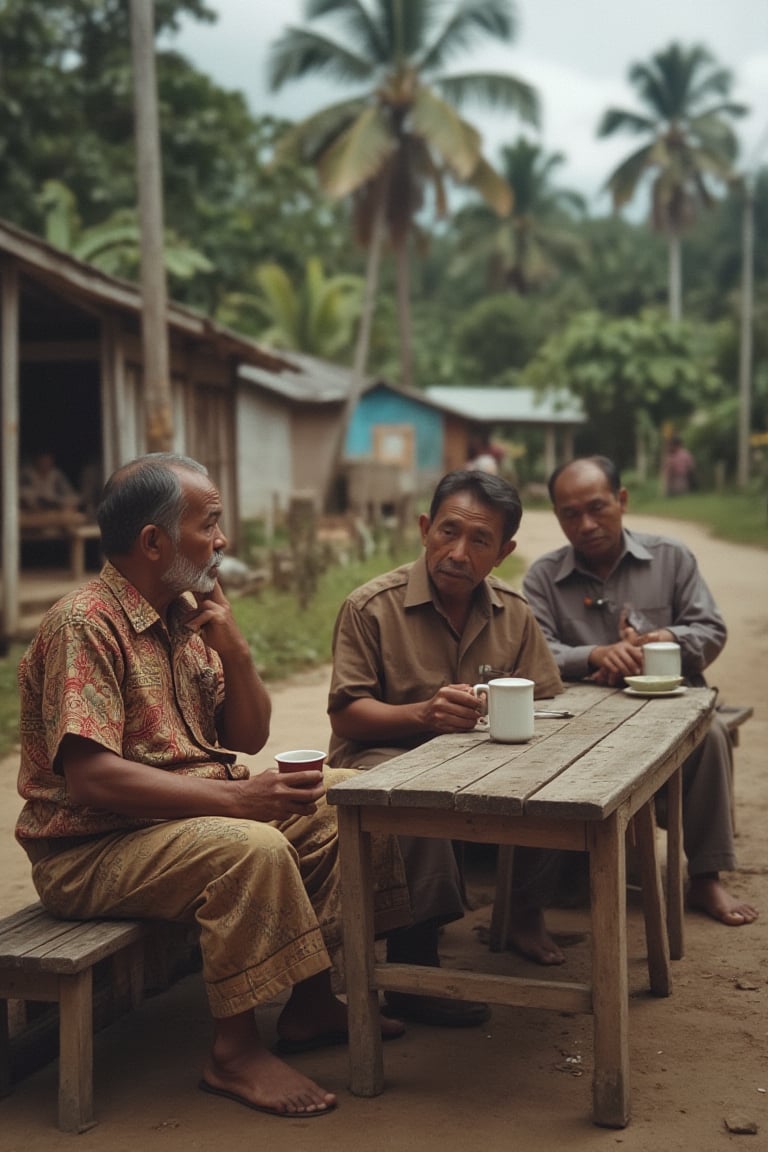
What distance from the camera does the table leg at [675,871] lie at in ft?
13.0

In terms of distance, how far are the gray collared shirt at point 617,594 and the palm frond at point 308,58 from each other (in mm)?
23028

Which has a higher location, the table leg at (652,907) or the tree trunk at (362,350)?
the tree trunk at (362,350)

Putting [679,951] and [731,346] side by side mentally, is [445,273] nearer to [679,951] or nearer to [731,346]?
[731,346]

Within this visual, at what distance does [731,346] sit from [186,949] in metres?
33.3

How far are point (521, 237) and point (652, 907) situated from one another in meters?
43.9

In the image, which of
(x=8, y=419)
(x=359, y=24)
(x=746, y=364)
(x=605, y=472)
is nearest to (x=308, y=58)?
(x=359, y=24)

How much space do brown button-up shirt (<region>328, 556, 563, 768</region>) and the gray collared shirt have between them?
844mm

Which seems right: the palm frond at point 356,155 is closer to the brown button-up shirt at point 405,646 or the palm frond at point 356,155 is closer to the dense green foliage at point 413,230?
the dense green foliage at point 413,230

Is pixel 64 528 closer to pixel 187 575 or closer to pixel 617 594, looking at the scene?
pixel 617 594

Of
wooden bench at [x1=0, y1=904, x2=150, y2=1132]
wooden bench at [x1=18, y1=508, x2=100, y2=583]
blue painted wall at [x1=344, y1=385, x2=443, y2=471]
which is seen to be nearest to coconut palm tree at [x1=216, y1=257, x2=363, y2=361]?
blue painted wall at [x1=344, y1=385, x2=443, y2=471]

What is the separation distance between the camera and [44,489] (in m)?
13.5

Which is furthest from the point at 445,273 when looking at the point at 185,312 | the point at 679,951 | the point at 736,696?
the point at 679,951

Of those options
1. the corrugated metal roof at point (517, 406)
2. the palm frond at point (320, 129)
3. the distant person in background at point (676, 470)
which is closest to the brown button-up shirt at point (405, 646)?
the palm frond at point (320, 129)

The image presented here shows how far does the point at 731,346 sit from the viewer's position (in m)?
34.4
